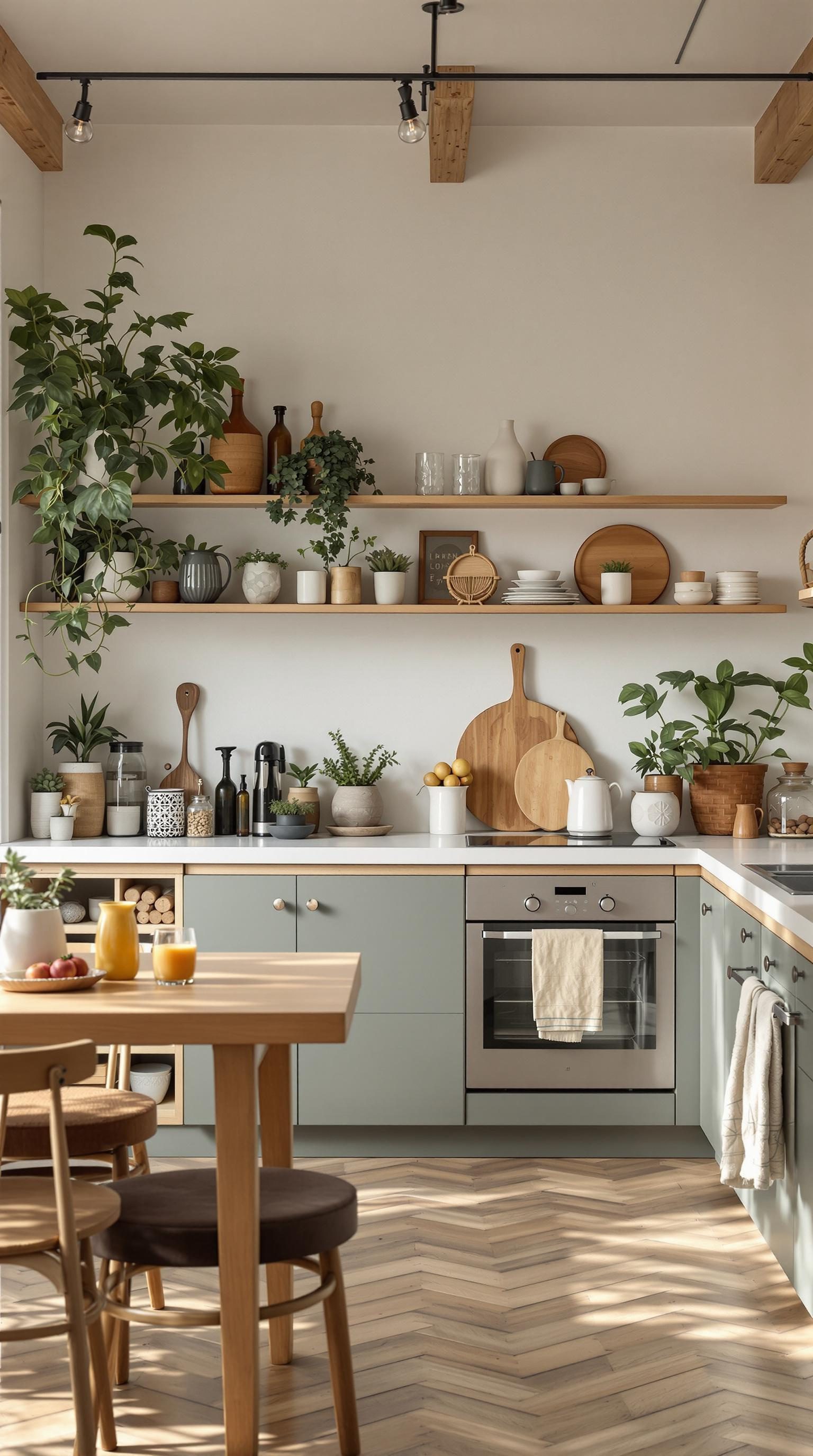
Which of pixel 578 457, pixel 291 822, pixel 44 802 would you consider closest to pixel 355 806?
pixel 291 822

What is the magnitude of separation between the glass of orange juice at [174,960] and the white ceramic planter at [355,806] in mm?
1973

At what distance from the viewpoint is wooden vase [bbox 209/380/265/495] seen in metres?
4.29

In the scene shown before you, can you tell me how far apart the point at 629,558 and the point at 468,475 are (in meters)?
0.63

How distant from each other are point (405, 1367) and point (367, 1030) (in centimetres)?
134

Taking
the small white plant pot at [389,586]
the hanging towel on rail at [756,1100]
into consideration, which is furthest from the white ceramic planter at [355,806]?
the hanging towel on rail at [756,1100]

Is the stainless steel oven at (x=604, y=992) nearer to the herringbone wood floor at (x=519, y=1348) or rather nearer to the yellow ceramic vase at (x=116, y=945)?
the herringbone wood floor at (x=519, y=1348)

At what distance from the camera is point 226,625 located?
452cm

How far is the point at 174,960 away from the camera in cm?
234

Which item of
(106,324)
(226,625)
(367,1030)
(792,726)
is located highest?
(106,324)

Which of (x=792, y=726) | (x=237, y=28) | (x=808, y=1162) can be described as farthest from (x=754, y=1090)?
(x=237, y=28)

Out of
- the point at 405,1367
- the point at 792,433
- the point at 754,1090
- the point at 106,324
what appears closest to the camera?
the point at 405,1367

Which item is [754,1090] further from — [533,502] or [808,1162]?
[533,502]

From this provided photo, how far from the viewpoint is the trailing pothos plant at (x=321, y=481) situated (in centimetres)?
416

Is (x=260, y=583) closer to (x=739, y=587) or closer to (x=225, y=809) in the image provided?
(x=225, y=809)
